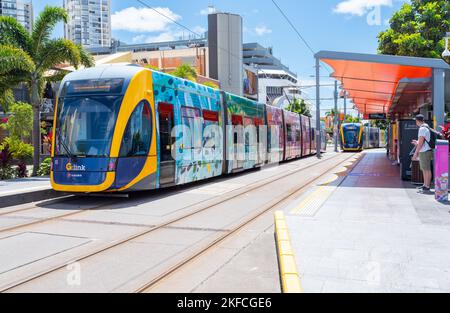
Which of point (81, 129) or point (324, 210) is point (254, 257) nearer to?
point (324, 210)

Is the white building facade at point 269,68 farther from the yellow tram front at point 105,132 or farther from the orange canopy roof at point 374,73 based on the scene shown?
the yellow tram front at point 105,132

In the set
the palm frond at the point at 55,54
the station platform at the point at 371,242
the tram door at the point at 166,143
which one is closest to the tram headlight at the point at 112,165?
the tram door at the point at 166,143

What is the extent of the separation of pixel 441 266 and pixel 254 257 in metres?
2.19

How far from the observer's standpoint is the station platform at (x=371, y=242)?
469 centimetres

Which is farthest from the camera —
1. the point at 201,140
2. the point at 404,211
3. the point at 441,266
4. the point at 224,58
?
the point at 224,58

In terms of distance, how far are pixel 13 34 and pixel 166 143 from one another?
1131 centimetres

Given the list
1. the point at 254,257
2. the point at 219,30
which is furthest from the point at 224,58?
the point at 254,257

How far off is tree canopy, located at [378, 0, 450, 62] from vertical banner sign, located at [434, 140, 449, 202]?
53.5ft

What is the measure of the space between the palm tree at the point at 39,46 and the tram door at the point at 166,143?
9.11 meters

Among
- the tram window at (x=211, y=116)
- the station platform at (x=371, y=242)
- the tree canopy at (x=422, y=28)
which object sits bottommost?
the station platform at (x=371, y=242)

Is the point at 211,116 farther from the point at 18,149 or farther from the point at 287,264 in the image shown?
the point at 18,149

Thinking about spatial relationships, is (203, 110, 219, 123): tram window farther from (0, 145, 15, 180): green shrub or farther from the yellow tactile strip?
(0, 145, 15, 180): green shrub

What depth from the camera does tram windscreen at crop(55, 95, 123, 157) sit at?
10680mm
